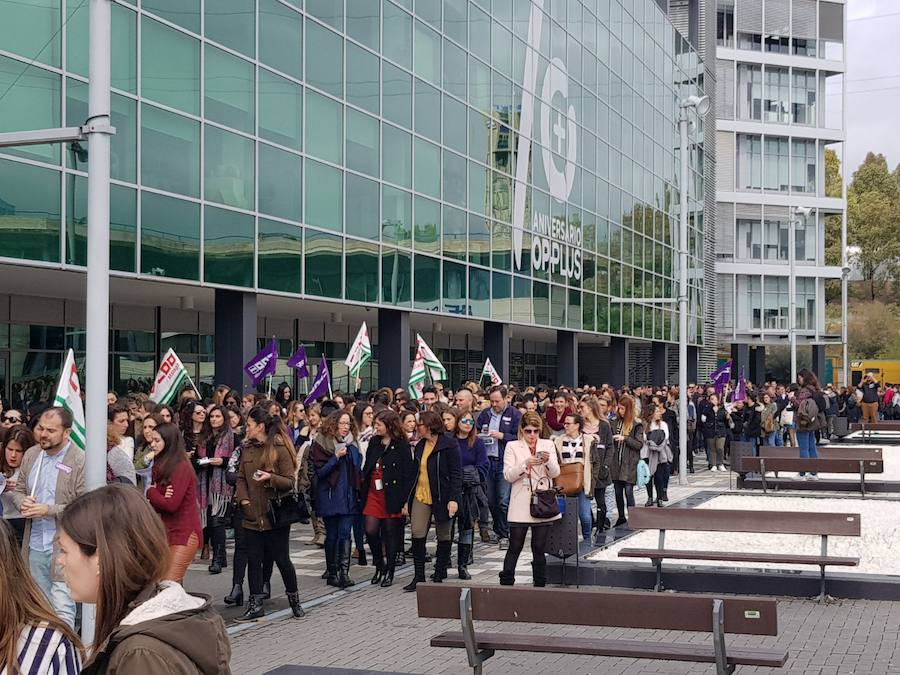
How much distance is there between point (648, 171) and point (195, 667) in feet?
164

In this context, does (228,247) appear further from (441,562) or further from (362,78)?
(441,562)

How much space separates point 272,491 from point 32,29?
9.64m

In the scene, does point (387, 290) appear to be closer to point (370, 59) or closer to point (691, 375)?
point (370, 59)

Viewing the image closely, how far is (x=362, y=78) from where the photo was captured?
2745 centimetres

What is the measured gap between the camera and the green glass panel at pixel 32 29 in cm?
1719

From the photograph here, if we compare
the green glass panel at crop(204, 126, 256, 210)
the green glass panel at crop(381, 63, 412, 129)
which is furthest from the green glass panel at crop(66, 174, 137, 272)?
the green glass panel at crop(381, 63, 412, 129)

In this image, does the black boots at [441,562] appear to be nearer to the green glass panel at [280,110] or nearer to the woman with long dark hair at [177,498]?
the woman with long dark hair at [177,498]

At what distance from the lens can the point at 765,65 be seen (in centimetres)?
6906

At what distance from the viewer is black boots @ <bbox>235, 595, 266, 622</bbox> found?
35.9ft

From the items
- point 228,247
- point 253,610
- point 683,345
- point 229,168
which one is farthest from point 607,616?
point 683,345

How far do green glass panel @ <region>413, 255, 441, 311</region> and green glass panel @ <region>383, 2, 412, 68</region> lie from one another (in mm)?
4670

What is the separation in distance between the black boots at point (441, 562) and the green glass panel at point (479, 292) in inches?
812

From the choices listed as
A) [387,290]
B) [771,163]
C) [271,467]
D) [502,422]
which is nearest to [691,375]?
[771,163]

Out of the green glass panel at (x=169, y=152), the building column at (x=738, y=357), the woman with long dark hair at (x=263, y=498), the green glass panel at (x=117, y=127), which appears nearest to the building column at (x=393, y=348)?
the green glass panel at (x=169, y=152)
